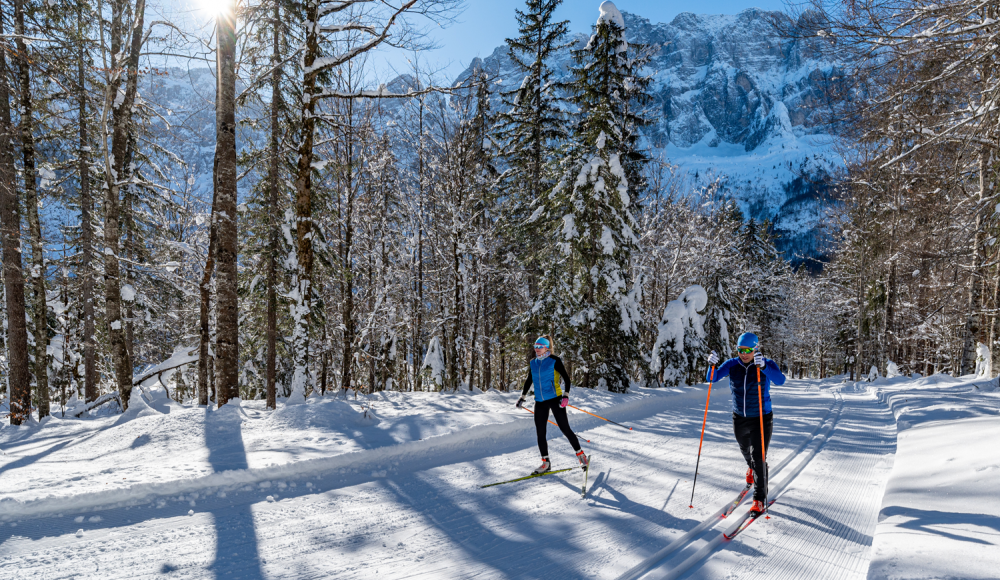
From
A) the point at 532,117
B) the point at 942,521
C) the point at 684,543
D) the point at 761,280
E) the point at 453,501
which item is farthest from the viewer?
the point at 761,280

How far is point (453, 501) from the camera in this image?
210 inches

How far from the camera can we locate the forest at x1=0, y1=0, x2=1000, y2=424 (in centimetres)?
816

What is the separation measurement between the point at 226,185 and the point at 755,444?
952 centimetres

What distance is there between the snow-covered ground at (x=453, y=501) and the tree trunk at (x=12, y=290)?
58.2 inches

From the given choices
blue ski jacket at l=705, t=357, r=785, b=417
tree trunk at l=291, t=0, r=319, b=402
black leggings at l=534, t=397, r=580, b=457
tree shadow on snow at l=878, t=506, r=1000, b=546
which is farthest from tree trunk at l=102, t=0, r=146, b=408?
tree shadow on snow at l=878, t=506, r=1000, b=546

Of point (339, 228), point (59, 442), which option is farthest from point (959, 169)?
point (339, 228)

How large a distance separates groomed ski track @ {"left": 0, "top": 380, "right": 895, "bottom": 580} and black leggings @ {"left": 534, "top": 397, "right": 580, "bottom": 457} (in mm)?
486

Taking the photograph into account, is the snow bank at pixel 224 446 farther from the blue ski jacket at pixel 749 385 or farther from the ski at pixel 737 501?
the blue ski jacket at pixel 749 385

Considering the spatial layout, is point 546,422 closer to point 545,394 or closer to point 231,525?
point 545,394

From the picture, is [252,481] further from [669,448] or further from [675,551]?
[669,448]

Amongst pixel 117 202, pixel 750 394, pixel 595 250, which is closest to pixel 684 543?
pixel 750 394

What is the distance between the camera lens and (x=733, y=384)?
5.57 m

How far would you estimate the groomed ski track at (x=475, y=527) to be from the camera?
3.85 metres

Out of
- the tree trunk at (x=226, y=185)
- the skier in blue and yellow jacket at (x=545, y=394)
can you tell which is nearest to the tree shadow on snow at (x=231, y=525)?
the tree trunk at (x=226, y=185)
